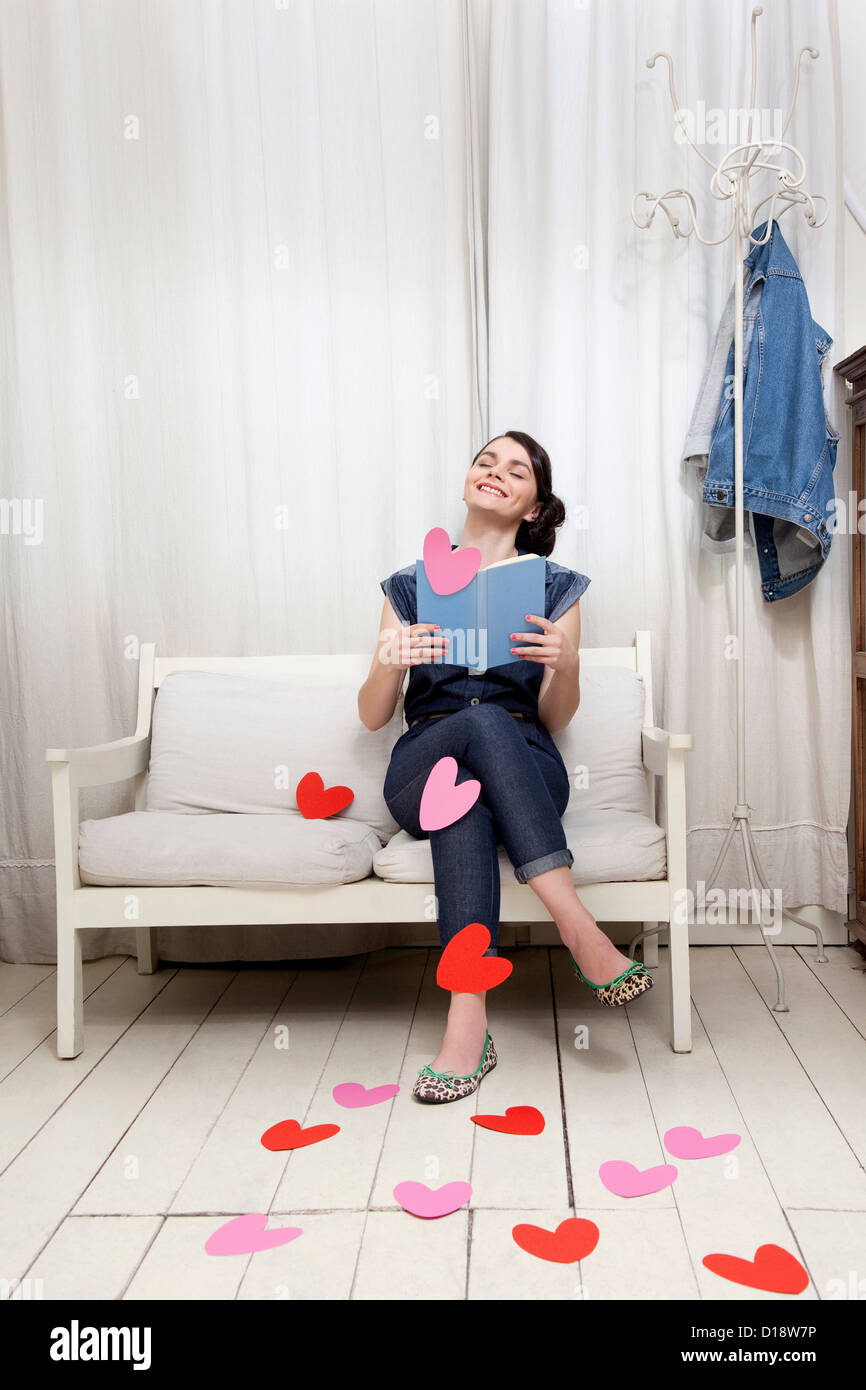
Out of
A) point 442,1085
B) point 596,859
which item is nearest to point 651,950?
point 596,859

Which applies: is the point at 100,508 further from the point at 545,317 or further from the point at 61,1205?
→ the point at 61,1205

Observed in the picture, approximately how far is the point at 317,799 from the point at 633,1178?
1.04 m

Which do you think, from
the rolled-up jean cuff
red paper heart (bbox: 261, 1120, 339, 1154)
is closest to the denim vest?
the rolled-up jean cuff

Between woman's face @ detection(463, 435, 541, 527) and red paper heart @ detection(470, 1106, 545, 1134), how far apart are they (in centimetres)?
115

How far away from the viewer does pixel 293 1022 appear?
7.23ft

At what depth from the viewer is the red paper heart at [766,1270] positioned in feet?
4.05

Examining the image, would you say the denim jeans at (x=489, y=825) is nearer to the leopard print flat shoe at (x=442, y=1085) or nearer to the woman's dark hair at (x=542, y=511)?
the leopard print flat shoe at (x=442, y=1085)

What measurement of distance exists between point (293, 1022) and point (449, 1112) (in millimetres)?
553

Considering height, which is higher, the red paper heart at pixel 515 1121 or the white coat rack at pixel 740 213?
the white coat rack at pixel 740 213

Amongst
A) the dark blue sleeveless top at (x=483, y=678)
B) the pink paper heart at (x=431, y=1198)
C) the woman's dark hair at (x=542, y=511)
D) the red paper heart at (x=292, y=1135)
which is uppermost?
the woman's dark hair at (x=542, y=511)

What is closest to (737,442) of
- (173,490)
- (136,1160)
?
(173,490)

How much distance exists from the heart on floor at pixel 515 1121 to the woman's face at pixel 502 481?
1151 millimetres

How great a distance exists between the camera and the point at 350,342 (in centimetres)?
258

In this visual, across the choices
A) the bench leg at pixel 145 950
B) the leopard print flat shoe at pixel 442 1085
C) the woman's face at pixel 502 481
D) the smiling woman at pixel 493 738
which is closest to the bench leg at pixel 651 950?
the smiling woman at pixel 493 738
